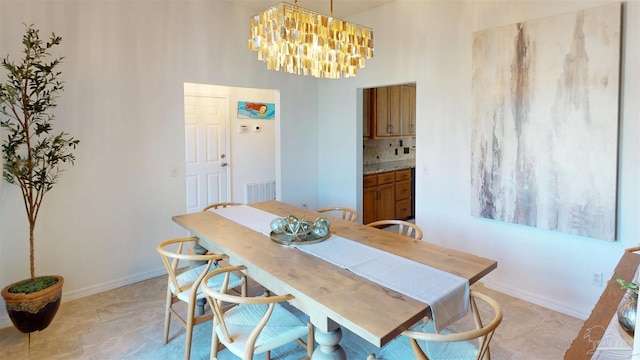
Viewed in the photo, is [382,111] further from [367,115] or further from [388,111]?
[367,115]

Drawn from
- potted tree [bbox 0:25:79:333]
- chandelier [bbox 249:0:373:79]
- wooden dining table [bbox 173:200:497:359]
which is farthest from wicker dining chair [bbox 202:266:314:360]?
potted tree [bbox 0:25:79:333]

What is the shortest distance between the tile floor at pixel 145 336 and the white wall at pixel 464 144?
0.27 meters

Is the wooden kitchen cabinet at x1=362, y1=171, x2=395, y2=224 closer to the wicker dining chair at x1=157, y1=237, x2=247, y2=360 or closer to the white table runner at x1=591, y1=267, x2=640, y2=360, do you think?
the wicker dining chair at x1=157, y1=237, x2=247, y2=360

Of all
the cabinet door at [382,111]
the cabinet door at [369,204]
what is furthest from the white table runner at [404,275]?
the cabinet door at [382,111]

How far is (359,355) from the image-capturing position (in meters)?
2.42

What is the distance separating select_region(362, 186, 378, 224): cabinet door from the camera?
5.00 metres

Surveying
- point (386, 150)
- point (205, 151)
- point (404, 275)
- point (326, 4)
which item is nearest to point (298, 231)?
point (404, 275)

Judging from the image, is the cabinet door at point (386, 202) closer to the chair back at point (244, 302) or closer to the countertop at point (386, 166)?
the countertop at point (386, 166)

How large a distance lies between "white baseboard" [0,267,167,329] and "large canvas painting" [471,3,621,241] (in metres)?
3.21

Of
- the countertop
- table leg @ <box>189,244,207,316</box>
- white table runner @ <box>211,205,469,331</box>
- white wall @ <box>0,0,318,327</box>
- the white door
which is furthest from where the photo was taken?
the countertop

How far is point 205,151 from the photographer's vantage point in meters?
5.31

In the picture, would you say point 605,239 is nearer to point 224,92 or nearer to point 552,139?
point 552,139

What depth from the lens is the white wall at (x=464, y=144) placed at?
102 inches

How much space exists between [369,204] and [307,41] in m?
3.21
